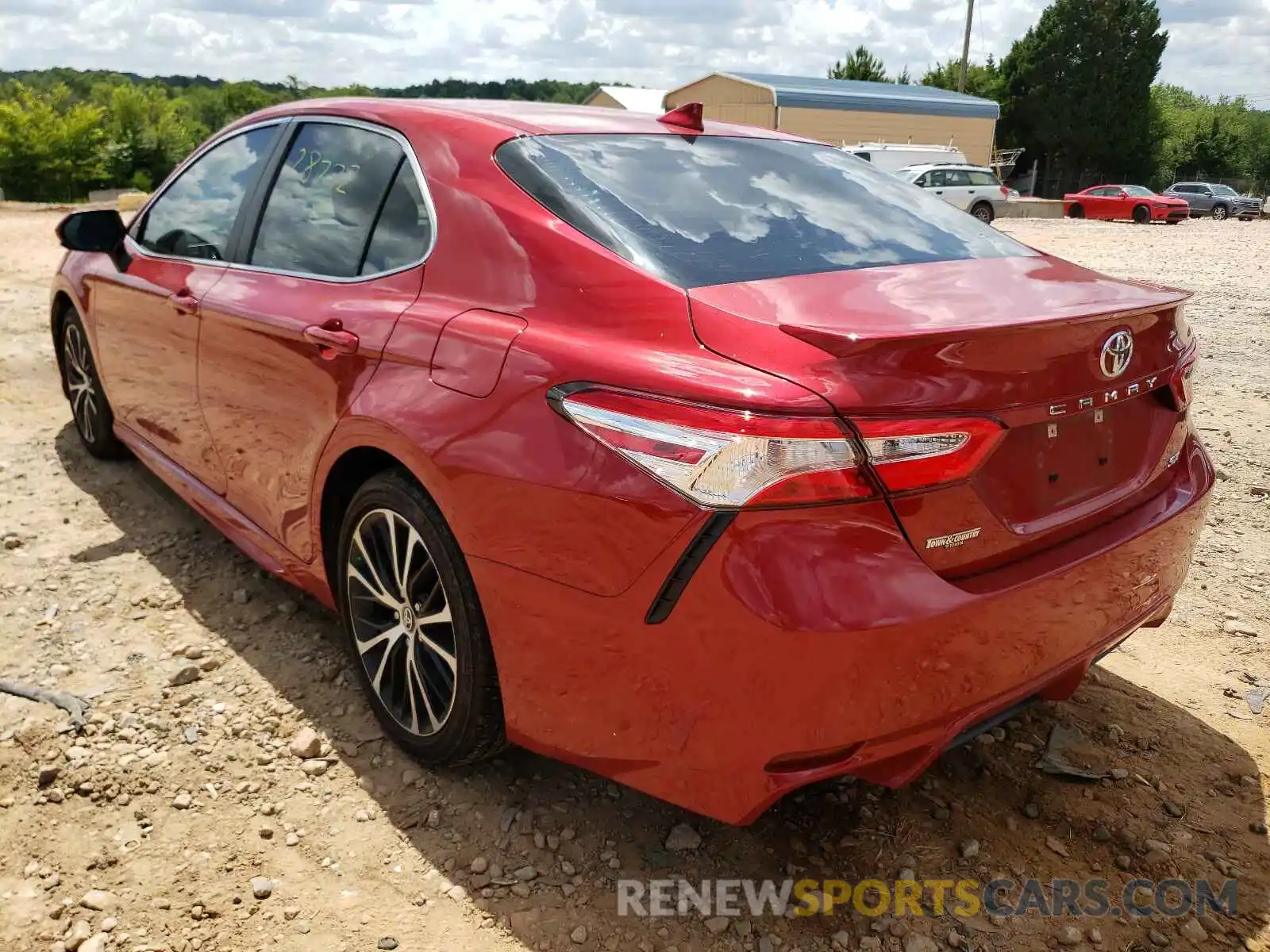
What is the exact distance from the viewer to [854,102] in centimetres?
3894

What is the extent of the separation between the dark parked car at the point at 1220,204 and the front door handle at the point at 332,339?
38.5m

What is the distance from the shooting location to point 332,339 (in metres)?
2.59

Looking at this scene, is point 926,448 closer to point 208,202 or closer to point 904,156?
point 208,202

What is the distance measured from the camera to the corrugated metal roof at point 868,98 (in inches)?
1502

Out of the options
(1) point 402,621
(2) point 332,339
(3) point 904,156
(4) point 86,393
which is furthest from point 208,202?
(3) point 904,156

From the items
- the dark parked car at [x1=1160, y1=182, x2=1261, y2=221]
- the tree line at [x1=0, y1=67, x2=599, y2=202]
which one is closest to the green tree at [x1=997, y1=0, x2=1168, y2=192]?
the dark parked car at [x1=1160, y1=182, x2=1261, y2=221]

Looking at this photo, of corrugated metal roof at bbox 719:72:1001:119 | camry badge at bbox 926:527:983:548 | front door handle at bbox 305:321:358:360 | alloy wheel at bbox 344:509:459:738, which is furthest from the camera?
corrugated metal roof at bbox 719:72:1001:119

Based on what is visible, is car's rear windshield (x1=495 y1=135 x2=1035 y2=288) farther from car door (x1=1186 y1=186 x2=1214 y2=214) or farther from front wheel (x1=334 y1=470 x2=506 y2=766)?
car door (x1=1186 y1=186 x2=1214 y2=214)

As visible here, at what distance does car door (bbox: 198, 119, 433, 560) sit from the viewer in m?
2.56

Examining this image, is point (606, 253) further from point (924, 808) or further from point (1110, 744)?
point (1110, 744)

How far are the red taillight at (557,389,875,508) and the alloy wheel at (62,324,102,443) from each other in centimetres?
385

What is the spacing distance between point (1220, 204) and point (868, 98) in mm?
13250

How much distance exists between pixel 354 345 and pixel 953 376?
4.84 ft

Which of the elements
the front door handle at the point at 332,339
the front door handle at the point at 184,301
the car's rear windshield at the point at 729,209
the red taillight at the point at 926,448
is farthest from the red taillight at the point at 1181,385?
the front door handle at the point at 184,301
